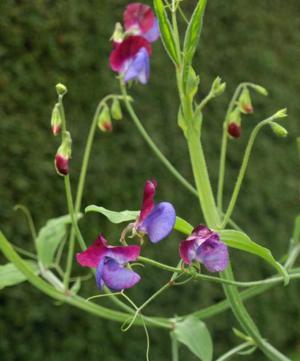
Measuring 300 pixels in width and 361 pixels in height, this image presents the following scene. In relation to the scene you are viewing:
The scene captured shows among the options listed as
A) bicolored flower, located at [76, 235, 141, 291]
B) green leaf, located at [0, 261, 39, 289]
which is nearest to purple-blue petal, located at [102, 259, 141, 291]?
bicolored flower, located at [76, 235, 141, 291]

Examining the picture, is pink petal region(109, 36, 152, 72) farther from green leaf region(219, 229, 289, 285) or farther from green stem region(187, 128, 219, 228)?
green leaf region(219, 229, 289, 285)

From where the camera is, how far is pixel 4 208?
234cm

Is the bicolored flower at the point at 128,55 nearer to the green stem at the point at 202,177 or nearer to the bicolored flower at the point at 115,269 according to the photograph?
the green stem at the point at 202,177

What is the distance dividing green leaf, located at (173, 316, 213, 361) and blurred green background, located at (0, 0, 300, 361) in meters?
0.82

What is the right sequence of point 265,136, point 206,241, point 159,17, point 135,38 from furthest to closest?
point 265,136, point 135,38, point 159,17, point 206,241

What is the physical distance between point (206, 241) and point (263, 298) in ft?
7.42

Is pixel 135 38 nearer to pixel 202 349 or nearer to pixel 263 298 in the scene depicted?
pixel 202 349

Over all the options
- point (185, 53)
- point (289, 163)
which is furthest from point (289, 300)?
point (185, 53)

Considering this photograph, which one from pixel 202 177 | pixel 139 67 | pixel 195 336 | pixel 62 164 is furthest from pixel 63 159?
pixel 195 336

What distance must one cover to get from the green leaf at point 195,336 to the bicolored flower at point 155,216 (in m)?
0.44

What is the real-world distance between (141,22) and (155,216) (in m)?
0.72

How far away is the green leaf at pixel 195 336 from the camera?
1545 mm

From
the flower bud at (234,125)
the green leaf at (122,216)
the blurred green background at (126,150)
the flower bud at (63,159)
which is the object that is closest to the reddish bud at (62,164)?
the flower bud at (63,159)

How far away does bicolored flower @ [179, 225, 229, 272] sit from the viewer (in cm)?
116
